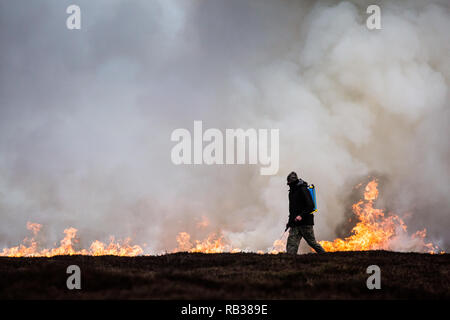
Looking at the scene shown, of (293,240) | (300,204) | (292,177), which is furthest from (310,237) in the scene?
(292,177)

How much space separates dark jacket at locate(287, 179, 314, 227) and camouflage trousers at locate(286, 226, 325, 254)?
0.27 meters

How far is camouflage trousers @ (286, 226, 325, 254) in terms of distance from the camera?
17.5m

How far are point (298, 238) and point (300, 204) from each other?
1.78 m

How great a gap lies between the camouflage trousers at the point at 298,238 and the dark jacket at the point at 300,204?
0.27 metres

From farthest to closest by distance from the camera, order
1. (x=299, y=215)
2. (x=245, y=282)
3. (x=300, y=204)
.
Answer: (x=300, y=204)
(x=299, y=215)
(x=245, y=282)

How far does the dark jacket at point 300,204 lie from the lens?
17.5 m

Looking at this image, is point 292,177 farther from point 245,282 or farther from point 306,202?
point 245,282

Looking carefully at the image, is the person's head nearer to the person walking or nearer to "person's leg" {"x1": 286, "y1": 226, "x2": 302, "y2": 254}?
the person walking

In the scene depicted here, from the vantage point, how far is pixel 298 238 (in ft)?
59.1

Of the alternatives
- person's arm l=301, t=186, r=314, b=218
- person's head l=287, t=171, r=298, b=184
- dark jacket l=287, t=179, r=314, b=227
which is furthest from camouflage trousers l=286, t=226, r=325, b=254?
person's head l=287, t=171, r=298, b=184
